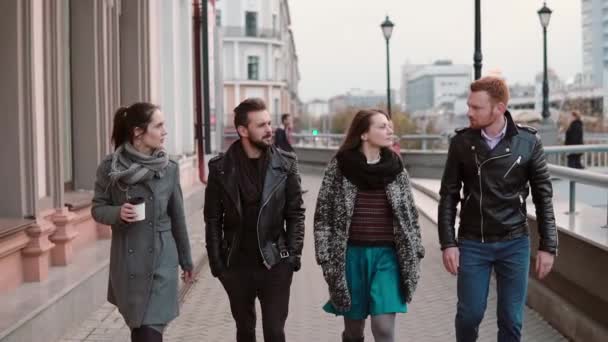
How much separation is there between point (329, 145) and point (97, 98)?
99.7 feet

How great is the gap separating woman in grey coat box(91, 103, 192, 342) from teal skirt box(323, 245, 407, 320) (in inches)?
39.1

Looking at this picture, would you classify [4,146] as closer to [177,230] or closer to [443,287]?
[177,230]

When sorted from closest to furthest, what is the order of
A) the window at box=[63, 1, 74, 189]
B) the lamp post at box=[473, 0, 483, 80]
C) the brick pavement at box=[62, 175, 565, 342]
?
the brick pavement at box=[62, 175, 565, 342] < the window at box=[63, 1, 74, 189] < the lamp post at box=[473, 0, 483, 80]

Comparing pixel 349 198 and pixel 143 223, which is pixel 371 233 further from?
pixel 143 223

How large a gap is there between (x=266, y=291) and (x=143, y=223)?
80 centimetres

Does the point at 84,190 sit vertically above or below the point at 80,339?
above

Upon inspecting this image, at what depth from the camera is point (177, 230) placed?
5031 mm

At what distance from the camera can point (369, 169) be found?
17.1ft

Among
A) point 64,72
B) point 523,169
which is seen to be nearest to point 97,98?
point 64,72

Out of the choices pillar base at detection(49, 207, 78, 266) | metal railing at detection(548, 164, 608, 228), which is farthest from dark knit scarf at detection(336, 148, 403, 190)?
pillar base at detection(49, 207, 78, 266)

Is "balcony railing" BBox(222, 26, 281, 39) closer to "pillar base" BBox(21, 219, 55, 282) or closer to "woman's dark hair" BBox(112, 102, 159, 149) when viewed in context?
"pillar base" BBox(21, 219, 55, 282)

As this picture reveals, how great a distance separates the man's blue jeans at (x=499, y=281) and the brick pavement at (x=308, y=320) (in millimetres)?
1739

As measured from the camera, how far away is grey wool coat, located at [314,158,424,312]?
5.21 metres

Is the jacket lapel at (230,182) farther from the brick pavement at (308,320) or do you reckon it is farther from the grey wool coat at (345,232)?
the brick pavement at (308,320)
